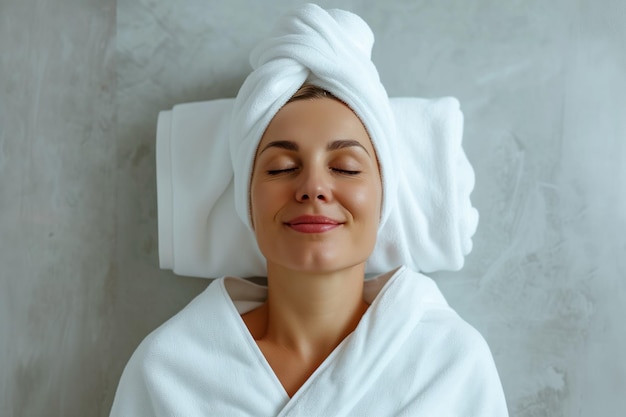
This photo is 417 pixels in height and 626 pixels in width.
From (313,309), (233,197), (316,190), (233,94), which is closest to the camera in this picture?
(316,190)

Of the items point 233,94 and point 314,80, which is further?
point 233,94

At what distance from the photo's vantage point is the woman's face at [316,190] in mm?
1235

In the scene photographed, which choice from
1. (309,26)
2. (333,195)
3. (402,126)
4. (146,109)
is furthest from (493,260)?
(146,109)

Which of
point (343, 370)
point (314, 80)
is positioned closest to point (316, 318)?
point (343, 370)

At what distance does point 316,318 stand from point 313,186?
31cm

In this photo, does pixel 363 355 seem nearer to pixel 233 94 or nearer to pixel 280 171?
pixel 280 171

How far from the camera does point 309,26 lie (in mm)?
1312

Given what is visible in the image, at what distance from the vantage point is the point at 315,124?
49.6 inches

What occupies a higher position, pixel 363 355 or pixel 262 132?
pixel 262 132

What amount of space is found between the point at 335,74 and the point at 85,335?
0.92 m

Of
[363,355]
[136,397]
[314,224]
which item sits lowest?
[136,397]

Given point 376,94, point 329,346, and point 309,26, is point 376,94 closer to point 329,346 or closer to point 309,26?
point 309,26

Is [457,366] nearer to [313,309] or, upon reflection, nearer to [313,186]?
[313,309]

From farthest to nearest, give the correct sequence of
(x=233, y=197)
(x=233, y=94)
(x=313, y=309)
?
(x=233, y=94) < (x=233, y=197) < (x=313, y=309)
